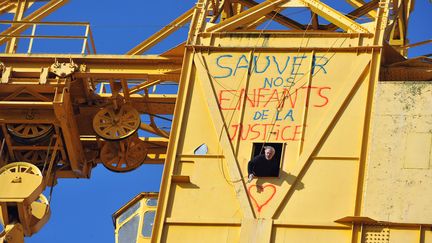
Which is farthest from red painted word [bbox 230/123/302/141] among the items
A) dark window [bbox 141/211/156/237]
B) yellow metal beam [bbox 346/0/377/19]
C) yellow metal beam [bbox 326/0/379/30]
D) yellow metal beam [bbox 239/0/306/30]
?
dark window [bbox 141/211/156/237]

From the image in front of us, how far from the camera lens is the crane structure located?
112 ft

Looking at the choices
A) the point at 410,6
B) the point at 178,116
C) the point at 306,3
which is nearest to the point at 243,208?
the point at 178,116

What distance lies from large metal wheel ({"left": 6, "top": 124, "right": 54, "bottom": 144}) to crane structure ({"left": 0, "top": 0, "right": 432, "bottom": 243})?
0.05 metres

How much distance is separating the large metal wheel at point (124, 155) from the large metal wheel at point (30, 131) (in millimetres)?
2037

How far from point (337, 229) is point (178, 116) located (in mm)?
5066

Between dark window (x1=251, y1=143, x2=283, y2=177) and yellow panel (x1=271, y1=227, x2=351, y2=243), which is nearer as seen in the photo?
yellow panel (x1=271, y1=227, x2=351, y2=243)

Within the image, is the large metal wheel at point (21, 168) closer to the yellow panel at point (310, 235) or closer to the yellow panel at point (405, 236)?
the yellow panel at point (310, 235)

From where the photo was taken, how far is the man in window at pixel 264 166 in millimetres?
35000

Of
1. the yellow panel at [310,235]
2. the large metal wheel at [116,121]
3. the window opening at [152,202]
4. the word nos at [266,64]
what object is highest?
the word nos at [266,64]

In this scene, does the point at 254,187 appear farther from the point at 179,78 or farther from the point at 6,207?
the point at 6,207

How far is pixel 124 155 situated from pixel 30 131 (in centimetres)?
274

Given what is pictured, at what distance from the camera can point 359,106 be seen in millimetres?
35750

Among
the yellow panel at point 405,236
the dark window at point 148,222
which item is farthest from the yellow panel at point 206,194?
the dark window at point 148,222

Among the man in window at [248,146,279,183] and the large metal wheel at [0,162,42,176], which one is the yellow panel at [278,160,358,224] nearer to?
the man in window at [248,146,279,183]
